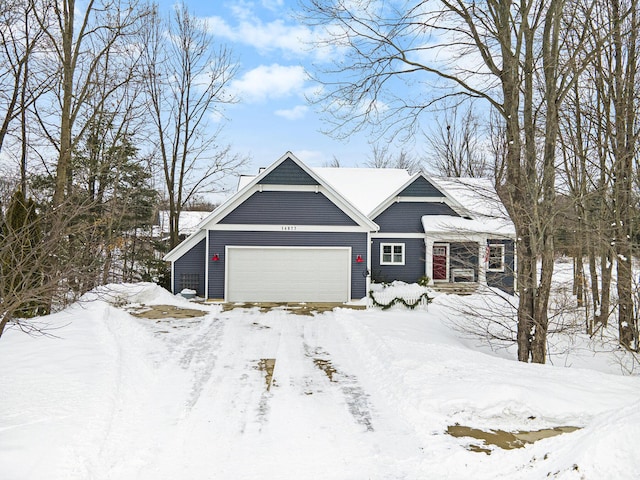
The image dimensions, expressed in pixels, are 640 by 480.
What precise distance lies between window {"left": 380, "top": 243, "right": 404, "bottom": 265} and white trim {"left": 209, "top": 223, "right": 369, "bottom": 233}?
12.3 feet

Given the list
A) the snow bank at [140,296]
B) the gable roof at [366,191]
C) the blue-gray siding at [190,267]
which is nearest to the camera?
the snow bank at [140,296]

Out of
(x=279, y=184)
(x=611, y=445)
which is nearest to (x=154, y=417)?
(x=611, y=445)

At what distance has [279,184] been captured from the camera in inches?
662

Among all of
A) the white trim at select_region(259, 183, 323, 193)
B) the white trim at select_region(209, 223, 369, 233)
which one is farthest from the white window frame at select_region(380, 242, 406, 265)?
the white trim at select_region(259, 183, 323, 193)

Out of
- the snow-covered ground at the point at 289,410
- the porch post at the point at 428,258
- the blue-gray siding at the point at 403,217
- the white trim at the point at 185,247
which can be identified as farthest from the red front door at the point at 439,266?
the white trim at the point at 185,247

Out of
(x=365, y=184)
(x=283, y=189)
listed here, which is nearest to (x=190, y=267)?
(x=283, y=189)

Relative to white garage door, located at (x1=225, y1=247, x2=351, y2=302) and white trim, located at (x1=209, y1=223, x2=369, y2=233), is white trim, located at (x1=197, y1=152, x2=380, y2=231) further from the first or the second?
white garage door, located at (x1=225, y1=247, x2=351, y2=302)

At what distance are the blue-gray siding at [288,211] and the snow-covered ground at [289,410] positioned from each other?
22.9ft

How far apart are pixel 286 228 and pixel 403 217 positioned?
651 centimetres

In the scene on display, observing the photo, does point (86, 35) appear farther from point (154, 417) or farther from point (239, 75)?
point (154, 417)

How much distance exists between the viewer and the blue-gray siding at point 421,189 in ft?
68.2

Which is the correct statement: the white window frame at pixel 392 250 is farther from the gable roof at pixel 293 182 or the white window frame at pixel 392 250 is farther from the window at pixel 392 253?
the gable roof at pixel 293 182

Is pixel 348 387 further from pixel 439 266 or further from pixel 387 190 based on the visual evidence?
pixel 387 190

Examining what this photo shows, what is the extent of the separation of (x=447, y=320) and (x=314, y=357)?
257 inches
